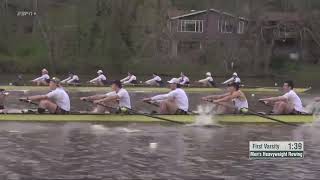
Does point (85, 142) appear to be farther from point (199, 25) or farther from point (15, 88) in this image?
point (199, 25)

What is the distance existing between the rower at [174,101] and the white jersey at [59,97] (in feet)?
8.77

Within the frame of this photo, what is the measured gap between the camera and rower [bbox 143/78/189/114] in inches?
793

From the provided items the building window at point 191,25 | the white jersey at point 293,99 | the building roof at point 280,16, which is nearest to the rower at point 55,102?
the white jersey at point 293,99

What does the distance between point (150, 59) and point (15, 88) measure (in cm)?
3111

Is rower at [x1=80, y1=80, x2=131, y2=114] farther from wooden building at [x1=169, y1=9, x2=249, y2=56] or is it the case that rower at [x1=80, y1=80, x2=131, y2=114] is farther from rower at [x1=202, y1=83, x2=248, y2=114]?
wooden building at [x1=169, y1=9, x2=249, y2=56]

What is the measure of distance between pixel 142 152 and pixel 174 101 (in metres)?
5.57

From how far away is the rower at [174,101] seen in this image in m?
20.1

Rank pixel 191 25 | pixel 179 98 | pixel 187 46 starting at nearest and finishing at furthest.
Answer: pixel 179 98, pixel 187 46, pixel 191 25

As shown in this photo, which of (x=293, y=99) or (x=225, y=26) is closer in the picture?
(x=293, y=99)

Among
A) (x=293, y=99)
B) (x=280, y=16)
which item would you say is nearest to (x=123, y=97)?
(x=293, y=99)

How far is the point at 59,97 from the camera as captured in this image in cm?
1962

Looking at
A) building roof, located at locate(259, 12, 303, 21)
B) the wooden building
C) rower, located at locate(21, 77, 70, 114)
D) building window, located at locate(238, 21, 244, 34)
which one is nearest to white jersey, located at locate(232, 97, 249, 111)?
rower, located at locate(21, 77, 70, 114)

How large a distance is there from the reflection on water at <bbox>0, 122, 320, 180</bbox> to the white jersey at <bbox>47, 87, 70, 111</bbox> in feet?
3.13

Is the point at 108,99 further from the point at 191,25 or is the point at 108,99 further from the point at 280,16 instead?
the point at 191,25
